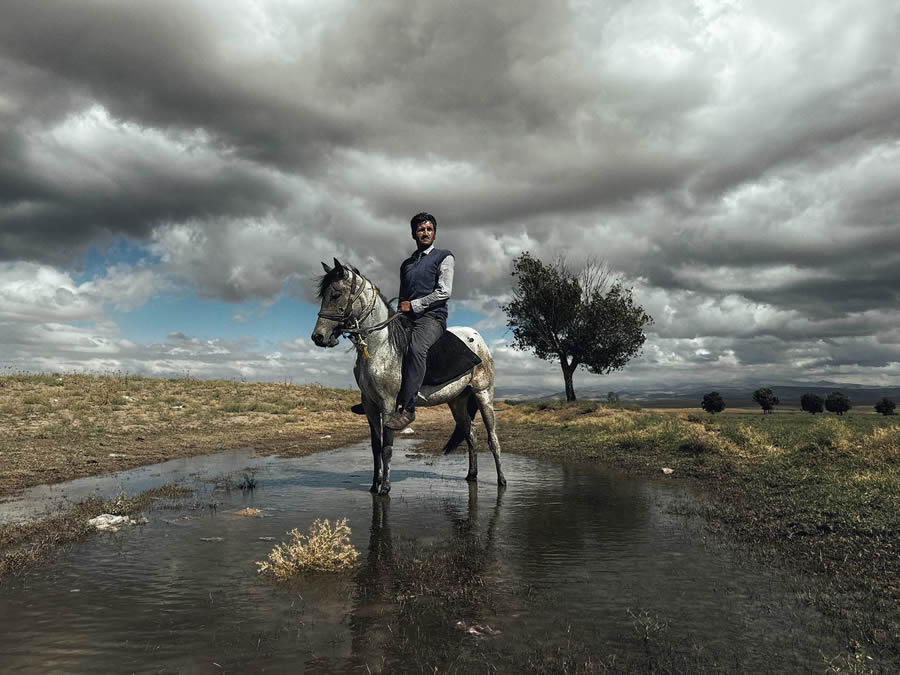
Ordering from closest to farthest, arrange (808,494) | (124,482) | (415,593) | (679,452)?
(415,593) → (808,494) → (124,482) → (679,452)

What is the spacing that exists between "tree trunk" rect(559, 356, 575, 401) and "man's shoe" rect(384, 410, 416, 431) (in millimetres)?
34843

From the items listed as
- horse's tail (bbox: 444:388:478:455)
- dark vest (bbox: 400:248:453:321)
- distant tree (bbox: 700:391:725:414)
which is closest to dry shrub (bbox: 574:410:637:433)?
horse's tail (bbox: 444:388:478:455)

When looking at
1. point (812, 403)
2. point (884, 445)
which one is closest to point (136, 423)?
point (884, 445)

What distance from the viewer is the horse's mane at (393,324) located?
323 inches

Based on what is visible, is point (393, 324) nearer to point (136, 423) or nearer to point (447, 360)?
point (447, 360)

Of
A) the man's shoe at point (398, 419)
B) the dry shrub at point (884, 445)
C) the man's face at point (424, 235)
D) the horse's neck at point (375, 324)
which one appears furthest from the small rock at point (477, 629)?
the dry shrub at point (884, 445)

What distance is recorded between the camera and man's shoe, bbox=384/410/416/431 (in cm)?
807

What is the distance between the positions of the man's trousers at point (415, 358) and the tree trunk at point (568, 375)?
34528 millimetres

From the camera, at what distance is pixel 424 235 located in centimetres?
891

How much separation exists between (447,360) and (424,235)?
90.1 inches

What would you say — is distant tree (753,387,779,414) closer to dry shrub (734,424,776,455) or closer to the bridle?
dry shrub (734,424,776,455)

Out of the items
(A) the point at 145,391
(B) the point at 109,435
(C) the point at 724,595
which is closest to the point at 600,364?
(A) the point at 145,391

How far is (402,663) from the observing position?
3.09 metres

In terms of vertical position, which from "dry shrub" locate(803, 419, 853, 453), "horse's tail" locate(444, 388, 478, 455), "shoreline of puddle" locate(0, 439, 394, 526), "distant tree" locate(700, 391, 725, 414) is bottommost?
"distant tree" locate(700, 391, 725, 414)
